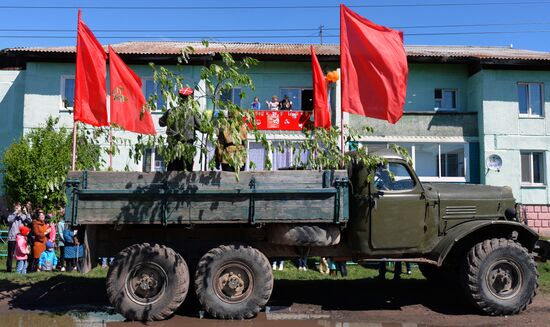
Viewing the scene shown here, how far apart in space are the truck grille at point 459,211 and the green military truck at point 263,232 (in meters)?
0.02

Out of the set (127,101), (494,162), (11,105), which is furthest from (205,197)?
(11,105)

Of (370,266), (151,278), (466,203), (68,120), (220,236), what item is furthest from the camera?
(68,120)

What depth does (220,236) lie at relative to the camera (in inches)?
278

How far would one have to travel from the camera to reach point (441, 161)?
873 inches

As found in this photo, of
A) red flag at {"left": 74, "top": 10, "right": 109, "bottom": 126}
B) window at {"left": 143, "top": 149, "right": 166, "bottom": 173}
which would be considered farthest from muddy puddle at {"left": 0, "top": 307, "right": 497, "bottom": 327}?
red flag at {"left": 74, "top": 10, "right": 109, "bottom": 126}

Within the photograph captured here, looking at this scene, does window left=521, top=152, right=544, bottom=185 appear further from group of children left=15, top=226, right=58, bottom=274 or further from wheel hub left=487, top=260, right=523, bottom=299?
group of children left=15, top=226, right=58, bottom=274

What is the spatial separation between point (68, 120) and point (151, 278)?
16.0m

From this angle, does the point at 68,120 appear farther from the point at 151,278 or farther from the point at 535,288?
the point at 535,288

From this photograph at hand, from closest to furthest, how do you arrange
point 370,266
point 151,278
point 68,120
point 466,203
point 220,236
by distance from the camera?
point 151,278, point 220,236, point 466,203, point 370,266, point 68,120

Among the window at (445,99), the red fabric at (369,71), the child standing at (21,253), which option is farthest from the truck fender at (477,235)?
the window at (445,99)

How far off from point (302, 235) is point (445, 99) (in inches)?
714

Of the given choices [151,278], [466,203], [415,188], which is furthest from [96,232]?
[466,203]

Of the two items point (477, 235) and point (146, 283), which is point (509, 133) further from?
point (146, 283)

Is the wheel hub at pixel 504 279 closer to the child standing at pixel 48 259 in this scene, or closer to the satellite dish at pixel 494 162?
the child standing at pixel 48 259
